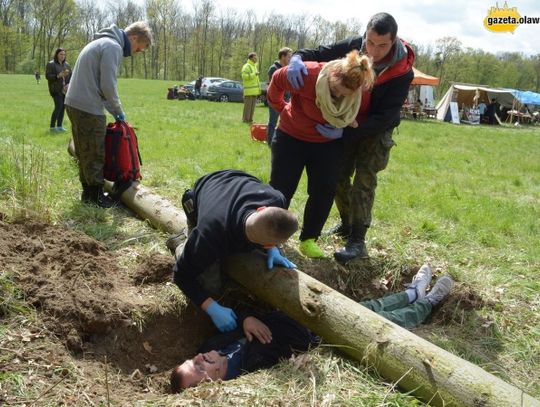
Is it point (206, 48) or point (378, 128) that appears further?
point (206, 48)

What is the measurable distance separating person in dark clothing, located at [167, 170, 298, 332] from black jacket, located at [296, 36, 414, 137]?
1261mm

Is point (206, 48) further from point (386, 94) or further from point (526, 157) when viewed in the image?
point (386, 94)

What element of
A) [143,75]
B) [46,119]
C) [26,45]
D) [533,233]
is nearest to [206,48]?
[143,75]

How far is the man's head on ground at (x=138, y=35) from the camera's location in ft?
16.3

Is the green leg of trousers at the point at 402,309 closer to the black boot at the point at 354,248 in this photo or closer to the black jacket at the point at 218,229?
the black boot at the point at 354,248

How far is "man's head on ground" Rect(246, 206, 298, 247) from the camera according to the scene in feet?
8.55

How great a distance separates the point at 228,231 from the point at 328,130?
1.37 m

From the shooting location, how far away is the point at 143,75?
210ft

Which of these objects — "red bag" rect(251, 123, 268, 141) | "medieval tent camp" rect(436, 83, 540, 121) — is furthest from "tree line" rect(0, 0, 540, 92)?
"red bag" rect(251, 123, 268, 141)

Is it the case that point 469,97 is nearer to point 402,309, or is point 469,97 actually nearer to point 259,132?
point 259,132

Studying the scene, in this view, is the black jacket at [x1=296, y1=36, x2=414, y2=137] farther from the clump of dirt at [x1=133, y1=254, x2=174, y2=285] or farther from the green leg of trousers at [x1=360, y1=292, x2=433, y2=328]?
the clump of dirt at [x1=133, y1=254, x2=174, y2=285]

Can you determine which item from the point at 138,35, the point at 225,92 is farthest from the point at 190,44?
the point at 138,35

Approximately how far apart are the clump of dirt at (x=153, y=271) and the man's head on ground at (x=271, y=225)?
50.8 inches

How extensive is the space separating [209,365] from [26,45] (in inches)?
2675
